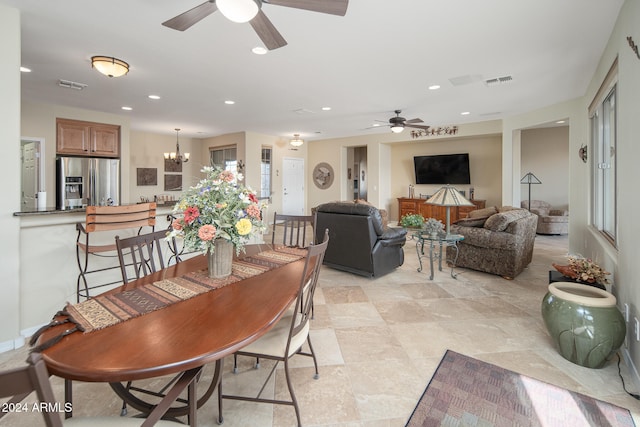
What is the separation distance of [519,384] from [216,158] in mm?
8536

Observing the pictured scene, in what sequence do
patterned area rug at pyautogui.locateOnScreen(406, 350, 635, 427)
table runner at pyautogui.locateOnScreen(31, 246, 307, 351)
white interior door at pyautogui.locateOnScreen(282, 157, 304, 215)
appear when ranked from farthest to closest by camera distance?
white interior door at pyautogui.locateOnScreen(282, 157, 304, 215) < patterned area rug at pyautogui.locateOnScreen(406, 350, 635, 427) < table runner at pyautogui.locateOnScreen(31, 246, 307, 351)

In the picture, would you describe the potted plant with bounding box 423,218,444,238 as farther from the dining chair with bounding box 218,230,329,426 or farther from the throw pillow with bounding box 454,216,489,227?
the dining chair with bounding box 218,230,329,426

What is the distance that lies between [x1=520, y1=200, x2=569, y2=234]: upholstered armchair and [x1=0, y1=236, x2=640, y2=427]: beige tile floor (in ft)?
14.1

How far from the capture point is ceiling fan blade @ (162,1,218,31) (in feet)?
6.44

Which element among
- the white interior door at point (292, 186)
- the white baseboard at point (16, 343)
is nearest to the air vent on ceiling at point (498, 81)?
the white baseboard at point (16, 343)

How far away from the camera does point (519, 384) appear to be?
195 centimetres

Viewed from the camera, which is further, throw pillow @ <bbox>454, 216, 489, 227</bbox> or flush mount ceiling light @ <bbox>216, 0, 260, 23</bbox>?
throw pillow @ <bbox>454, 216, 489, 227</bbox>

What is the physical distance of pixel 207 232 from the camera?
1.62 meters

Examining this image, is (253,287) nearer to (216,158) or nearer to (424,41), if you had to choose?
(424,41)

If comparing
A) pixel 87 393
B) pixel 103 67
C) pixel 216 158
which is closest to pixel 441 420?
pixel 87 393

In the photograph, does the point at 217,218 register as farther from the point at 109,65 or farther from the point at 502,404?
the point at 109,65

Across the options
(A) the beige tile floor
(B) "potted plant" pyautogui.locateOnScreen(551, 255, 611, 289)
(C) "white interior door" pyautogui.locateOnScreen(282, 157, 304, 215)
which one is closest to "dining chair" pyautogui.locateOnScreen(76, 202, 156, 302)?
(A) the beige tile floor

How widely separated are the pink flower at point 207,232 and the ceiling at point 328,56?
185cm

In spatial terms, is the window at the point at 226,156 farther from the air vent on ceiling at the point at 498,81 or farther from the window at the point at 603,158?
the window at the point at 603,158
